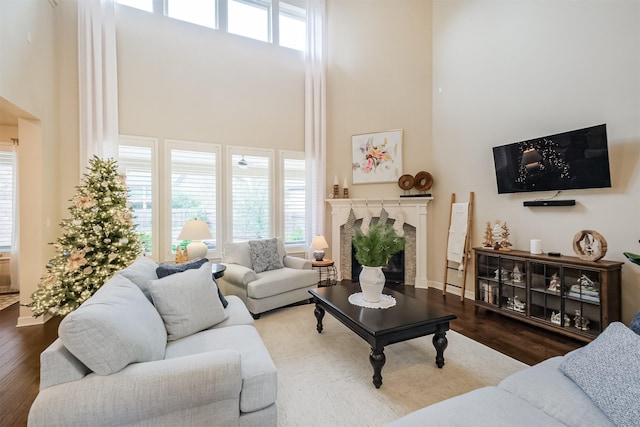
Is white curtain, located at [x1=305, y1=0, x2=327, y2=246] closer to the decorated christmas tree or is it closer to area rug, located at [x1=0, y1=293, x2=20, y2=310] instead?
the decorated christmas tree

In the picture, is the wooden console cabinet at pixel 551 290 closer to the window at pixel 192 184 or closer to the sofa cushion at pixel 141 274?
the sofa cushion at pixel 141 274

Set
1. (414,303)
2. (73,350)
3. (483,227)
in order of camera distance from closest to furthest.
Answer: (73,350), (414,303), (483,227)

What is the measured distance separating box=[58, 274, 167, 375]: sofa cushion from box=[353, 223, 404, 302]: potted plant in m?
1.70

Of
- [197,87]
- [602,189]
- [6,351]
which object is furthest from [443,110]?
[6,351]

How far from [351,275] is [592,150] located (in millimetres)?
3734

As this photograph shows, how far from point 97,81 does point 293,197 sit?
328cm

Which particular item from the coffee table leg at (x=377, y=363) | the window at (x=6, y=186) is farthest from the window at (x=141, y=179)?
the coffee table leg at (x=377, y=363)

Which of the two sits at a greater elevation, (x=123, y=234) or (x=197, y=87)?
(x=197, y=87)

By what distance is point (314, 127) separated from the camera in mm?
→ 5328

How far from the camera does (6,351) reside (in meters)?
2.73

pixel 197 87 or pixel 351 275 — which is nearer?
pixel 197 87

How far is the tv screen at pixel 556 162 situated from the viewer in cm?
287

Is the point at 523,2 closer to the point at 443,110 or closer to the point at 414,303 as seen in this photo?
the point at 443,110

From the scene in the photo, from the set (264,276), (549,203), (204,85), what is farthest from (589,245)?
(204,85)
